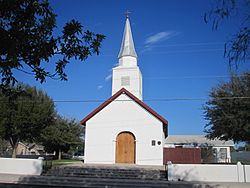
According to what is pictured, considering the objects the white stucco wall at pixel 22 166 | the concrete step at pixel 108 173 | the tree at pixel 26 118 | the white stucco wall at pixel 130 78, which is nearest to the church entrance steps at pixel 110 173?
the concrete step at pixel 108 173

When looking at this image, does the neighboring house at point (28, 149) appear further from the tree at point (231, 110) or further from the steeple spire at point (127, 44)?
Answer: the tree at point (231, 110)

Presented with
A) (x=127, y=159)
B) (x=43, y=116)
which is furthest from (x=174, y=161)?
(x=43, y=116)

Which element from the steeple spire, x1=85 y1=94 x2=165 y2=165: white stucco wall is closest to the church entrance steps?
x1=85 y1=94 x2=165 y2=165: white stucco wall

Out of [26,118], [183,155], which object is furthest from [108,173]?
[26,118]

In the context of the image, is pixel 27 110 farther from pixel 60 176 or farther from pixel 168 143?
pixel 168 143

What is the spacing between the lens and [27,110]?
29453 mm

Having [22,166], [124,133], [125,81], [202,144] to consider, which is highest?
[125,81]

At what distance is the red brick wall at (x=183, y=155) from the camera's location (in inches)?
1003

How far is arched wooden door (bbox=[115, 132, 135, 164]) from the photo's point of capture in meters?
24.5

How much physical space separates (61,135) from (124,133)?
46.8 ft

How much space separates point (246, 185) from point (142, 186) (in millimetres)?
5614

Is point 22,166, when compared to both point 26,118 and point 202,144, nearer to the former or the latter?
point 26,118

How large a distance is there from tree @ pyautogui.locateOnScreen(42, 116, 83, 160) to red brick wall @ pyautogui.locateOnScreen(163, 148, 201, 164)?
14.9 meters

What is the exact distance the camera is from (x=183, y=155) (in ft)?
84.5
